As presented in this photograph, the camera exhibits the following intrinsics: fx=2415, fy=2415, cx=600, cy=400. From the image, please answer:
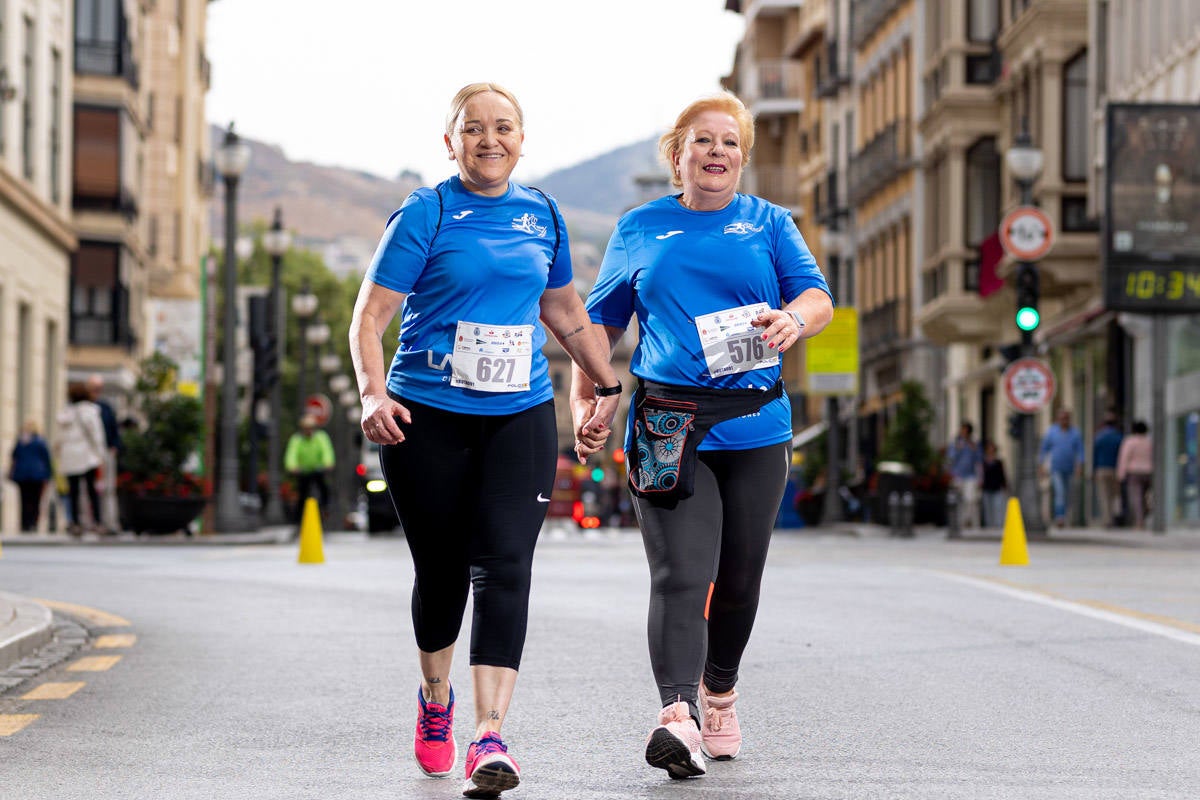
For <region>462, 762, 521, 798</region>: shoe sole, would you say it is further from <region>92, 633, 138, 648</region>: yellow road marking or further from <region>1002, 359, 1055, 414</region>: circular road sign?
<region>1002, 359, 1055, 414</region>: circular road sign

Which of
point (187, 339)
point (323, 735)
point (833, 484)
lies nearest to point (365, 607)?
point (323, 735)

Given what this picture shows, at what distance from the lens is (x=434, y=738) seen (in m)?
6.92

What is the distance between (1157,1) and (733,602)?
3060cm

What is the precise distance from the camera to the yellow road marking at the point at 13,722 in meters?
8.27

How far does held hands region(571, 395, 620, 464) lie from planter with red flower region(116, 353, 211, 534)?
23.0m

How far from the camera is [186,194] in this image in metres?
68.1

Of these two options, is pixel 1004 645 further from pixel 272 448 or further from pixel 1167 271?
pixel 272 448

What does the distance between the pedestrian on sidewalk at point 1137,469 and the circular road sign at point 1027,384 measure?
116 inches

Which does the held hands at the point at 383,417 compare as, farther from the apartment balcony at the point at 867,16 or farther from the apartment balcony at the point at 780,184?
the apartment balcony at the point at 780,184

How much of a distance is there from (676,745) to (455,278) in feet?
4.72

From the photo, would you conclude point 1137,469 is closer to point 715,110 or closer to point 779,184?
point 715,110

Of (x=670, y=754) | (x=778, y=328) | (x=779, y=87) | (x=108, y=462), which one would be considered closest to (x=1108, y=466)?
(x=108, y=462)

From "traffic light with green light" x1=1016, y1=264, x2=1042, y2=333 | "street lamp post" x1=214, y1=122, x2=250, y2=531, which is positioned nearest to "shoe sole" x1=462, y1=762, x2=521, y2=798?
"traffic light with green light" x1=1016, y1=264, x2=1042, y2=333

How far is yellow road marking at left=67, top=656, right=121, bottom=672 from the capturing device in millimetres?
10562
